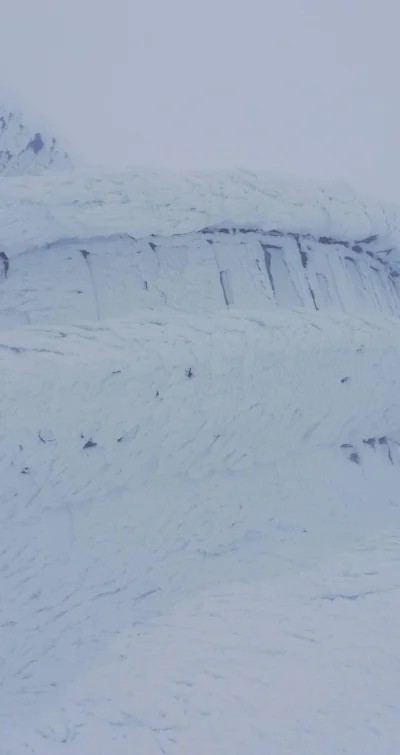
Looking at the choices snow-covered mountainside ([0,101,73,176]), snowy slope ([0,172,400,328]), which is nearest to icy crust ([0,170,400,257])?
snowy slope ([0,172,400,328])

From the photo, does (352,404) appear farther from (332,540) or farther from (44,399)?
(44,399)

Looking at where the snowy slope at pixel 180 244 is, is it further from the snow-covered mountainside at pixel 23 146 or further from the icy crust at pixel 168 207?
the snow-covered mountainside at pixel 23 146

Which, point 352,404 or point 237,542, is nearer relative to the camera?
point 237,542

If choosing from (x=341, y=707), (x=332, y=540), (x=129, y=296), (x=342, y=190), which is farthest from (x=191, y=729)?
(x=342, y=190)

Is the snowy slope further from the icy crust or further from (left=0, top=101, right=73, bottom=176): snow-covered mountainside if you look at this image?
(left=0, top=101, right=73, bottom=176): snow-covered mountainside

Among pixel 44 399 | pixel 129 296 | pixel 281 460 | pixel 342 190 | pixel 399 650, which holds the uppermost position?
pixel 342 190

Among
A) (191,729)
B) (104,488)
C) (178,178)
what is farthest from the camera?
(178,178)

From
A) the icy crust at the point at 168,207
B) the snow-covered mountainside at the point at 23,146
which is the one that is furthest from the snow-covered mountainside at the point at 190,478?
the snow-covered mountainside at the point at 23,146

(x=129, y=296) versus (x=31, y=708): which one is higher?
(x=129, y=296)

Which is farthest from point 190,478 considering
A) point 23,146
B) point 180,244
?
point 23,146
